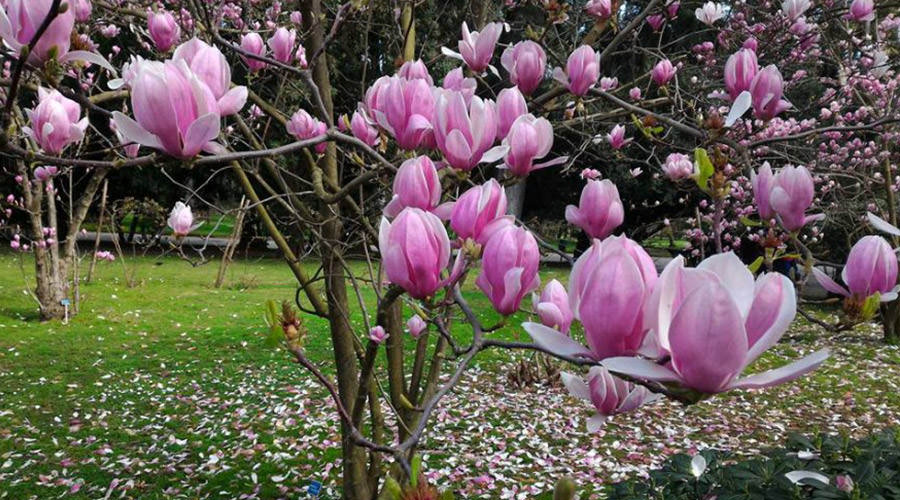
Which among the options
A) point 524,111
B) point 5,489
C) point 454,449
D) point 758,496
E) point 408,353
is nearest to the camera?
point 524,111

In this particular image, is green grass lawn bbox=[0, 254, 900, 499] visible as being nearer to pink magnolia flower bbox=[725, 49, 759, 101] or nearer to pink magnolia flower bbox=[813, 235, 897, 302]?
pink magnolia flower bbox=[725, 49, 759, 101]

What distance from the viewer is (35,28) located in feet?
2.75

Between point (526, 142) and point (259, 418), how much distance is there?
444 centimetres

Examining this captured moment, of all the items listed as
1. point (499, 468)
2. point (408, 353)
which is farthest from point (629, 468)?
point (408, 353)

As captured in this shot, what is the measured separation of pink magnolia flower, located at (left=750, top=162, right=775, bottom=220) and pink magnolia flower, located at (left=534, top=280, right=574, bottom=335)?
401 mm

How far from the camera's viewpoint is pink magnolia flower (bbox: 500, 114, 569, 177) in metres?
1.02

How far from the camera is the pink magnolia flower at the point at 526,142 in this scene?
1021mm

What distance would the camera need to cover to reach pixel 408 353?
22.7 feet

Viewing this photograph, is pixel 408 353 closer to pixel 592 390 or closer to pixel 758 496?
pixel 758 496

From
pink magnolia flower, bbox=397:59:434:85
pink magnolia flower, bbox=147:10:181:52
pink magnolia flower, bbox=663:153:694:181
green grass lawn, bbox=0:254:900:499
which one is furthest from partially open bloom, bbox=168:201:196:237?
green grass lawn, bbox=0:254:900:499

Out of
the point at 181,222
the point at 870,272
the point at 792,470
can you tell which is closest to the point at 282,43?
the point at 181,222

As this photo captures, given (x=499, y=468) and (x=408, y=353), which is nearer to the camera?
(x=499, y=468)

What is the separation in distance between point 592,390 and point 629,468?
3562 mm

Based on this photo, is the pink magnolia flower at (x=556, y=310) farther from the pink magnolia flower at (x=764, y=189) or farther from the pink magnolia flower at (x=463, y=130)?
the pink magnolia flower at (x=764, y=189)
